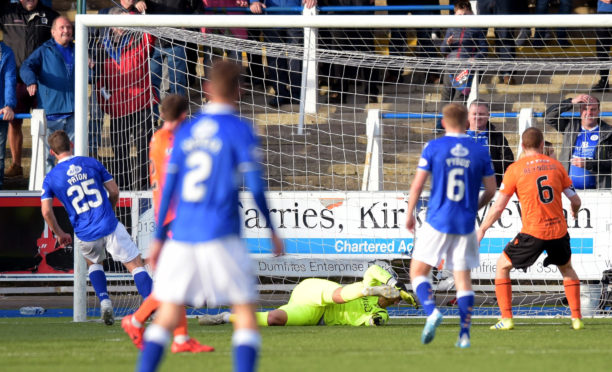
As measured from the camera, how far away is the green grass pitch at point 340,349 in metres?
6.27

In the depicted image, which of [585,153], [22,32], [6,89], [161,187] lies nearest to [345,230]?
[585,153]

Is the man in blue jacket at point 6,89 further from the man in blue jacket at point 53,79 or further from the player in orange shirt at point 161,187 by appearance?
the player in orange shirt at point 161,187

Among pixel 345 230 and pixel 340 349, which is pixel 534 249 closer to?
pixel 340 349

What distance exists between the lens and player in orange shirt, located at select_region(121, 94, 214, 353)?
721cm

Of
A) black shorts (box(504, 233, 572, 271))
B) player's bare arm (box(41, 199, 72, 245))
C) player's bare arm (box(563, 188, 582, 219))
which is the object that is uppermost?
player's bare arm (box(563, 188, 582, 219))

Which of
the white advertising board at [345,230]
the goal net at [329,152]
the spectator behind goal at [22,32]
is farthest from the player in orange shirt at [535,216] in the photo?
the spectator behind goal at [22,32]

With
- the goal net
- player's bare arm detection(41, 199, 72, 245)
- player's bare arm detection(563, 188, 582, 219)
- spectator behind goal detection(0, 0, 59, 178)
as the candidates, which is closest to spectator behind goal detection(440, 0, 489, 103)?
the goal net

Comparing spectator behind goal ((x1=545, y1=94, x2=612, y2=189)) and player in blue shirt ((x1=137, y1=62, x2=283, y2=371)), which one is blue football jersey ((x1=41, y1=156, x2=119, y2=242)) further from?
spectator behind goal ((x1=545, y1=94, x2=612, y2=189))

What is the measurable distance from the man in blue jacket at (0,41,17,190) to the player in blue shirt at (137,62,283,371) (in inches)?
353

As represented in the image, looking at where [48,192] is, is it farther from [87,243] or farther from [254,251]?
[254,251]

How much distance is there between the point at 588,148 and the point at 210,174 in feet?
26.0

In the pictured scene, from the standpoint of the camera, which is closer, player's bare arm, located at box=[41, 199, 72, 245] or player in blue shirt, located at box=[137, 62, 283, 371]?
player in blue shirt, located at box=[137, 62, 283, 371]

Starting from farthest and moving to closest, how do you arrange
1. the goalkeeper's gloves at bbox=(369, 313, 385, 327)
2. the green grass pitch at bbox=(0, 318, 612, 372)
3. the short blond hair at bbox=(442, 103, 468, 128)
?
the goalkeeper's gloves at bbox=(369, 313, 385, 327)
the short blond hair at bbox=(442, 103, 468, 128)
the green grass pitch at bbox=(0, 318, 612, 372)

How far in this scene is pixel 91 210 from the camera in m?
10.0
